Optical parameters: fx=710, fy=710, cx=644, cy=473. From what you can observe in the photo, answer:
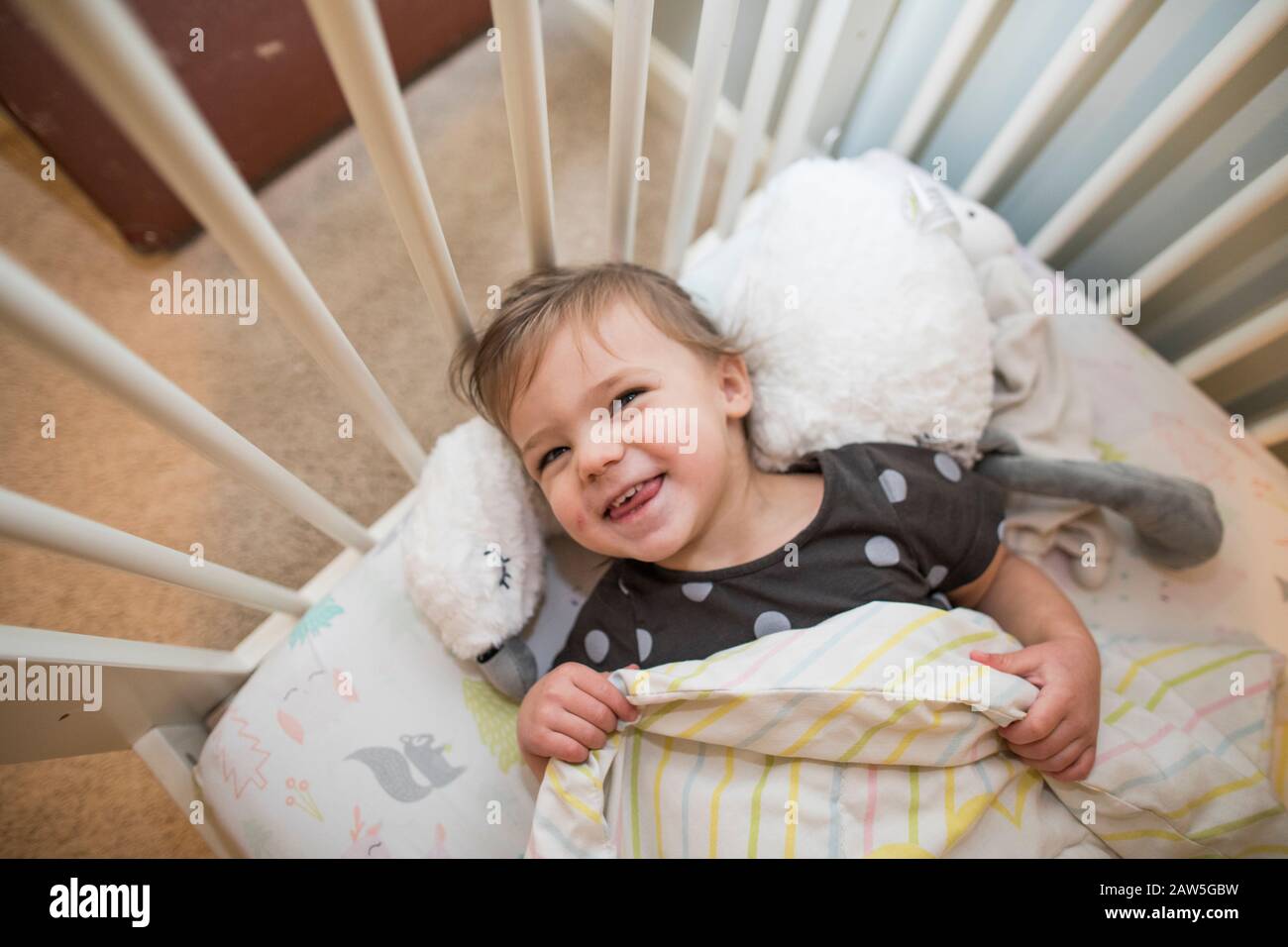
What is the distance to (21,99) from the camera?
1.04 metres

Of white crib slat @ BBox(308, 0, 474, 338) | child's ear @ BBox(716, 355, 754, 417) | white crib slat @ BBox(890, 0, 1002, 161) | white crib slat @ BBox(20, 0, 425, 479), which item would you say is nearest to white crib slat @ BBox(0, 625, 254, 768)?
white crib slat @ BBox(20, 0, 425, 479)

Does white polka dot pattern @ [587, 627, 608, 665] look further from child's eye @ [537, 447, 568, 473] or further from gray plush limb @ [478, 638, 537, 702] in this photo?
child's eye @ [537, 447, 568, 473]

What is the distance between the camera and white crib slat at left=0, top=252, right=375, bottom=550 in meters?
0.35

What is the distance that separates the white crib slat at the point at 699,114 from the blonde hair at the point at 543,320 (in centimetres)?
13

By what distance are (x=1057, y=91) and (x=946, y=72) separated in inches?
5.3

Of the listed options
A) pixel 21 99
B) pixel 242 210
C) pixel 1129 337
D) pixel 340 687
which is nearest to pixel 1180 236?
pixel 1129 337

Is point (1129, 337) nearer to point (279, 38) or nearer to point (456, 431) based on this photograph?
point (456, 431)

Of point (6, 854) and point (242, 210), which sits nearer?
point (242, 210)

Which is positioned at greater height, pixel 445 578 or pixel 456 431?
pixel 456 431

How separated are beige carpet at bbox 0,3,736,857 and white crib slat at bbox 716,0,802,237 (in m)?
0.39

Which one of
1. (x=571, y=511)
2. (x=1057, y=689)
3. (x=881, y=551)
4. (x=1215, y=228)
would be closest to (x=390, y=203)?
(x=571, y=511)

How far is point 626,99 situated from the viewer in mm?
603
